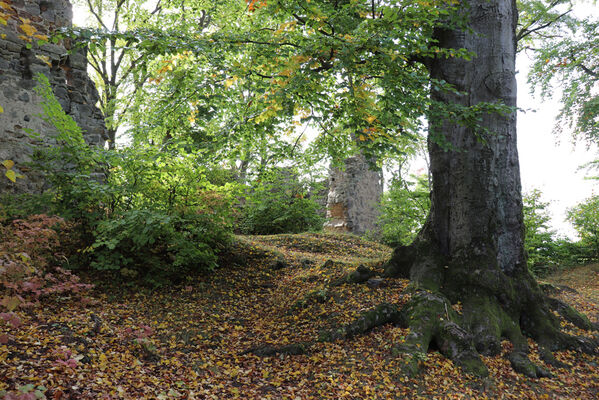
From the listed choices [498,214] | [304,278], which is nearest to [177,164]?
[304,278]

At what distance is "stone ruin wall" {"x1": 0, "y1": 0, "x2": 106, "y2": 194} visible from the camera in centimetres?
618

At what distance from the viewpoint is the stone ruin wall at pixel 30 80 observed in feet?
20.3

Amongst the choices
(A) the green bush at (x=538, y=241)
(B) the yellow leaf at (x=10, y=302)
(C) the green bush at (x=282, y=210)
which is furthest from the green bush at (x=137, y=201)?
(A) the green bush at (x=538, y=241)

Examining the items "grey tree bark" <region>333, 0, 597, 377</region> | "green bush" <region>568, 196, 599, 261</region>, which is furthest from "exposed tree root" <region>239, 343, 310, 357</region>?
"green bush" <region>568, 196, 599, 261</region>

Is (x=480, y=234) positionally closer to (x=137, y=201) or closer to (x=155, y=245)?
(x=155, y=245)

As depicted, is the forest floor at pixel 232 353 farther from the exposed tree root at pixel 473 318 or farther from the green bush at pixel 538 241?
the green bush at pixel 538 241

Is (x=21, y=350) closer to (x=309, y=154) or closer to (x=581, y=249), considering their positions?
(x=309, y=154)

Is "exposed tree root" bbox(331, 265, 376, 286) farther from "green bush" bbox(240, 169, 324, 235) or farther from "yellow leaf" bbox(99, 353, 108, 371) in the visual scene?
"green bush" bbox(240, 169, 324, 235)

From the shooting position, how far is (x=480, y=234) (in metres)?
4.65

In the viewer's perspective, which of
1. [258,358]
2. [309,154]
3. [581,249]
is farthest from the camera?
[581,249]

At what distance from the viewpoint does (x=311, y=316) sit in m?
4.53

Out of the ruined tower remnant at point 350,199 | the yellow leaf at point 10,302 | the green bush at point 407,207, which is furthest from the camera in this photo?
the ruined tower remnant at point 350,199

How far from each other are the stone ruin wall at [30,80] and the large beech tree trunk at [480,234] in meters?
5.99

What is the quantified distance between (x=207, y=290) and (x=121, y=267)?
4.15 feet
